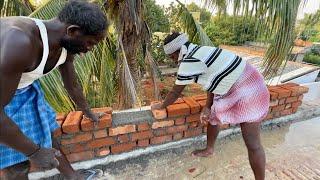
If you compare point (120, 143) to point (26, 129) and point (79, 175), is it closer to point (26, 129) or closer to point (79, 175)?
point (79, 175)

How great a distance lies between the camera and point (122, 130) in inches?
97.2

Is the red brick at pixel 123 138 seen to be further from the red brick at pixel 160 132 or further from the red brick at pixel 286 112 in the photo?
the red brick at pixel 286 112

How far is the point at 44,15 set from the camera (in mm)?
2684

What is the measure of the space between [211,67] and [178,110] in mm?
668

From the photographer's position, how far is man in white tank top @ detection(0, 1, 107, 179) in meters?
1.21

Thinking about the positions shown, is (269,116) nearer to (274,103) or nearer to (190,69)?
(274,103)

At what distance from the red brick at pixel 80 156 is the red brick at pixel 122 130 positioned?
0.87 feet

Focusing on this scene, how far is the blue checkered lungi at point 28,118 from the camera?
163 cm

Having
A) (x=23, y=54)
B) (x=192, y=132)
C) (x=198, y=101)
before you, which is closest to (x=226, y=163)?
(x=192, y=132)

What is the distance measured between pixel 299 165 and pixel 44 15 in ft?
Answer: 9.39

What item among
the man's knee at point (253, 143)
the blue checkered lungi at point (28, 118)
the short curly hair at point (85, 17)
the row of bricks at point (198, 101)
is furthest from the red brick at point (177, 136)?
the short curly hair at point (85, 17)

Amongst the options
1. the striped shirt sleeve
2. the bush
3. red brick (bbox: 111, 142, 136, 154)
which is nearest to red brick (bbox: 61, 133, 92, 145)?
red brick (bbox: 111, 142, 136, 154)

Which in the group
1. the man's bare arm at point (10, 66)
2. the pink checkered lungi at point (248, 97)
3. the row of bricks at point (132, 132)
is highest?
the man's bare arm at point (10, 66)

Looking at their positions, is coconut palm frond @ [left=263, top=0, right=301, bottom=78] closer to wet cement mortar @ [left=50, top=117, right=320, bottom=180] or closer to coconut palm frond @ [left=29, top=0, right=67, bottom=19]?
wet cement mortar @ [left=50, top=117, right=320, bottom=180]
